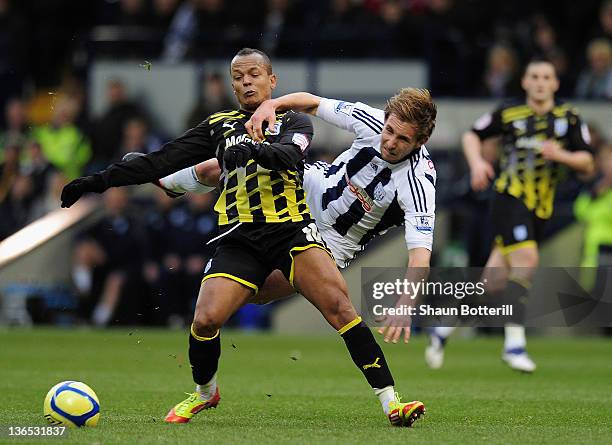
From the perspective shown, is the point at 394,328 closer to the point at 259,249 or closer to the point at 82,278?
the point at 259,249

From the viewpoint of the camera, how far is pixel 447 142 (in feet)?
56.8

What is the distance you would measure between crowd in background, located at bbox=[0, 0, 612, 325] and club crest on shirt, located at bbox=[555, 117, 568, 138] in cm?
431

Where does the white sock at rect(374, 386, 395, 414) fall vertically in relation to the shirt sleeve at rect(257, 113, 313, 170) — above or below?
below

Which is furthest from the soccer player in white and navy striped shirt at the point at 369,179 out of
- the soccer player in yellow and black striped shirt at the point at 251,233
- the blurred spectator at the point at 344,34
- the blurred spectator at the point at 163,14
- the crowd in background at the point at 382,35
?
the blurred spectator at the point at 163,14

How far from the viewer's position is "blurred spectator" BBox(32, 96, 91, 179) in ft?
57.9

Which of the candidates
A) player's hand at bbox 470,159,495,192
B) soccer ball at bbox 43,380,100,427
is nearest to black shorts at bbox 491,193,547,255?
player's hand at bbox 470,159,495,192

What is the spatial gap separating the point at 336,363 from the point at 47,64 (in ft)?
32.7

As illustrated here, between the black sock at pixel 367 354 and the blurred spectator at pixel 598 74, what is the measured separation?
1024 cm

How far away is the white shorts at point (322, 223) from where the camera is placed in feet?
27.4

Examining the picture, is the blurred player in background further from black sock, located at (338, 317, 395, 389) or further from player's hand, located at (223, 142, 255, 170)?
player's hand, located at (223, 142, 255, 170)

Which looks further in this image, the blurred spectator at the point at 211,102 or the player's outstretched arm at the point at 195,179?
the blurred spectator at the point at 211,102

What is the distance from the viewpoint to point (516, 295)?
1129 centimetres

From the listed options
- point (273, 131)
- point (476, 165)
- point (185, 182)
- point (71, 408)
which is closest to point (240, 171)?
point (273, 131)

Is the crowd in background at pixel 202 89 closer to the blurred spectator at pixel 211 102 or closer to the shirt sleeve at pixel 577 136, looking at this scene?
the blurred spectator at pixel 211 102
